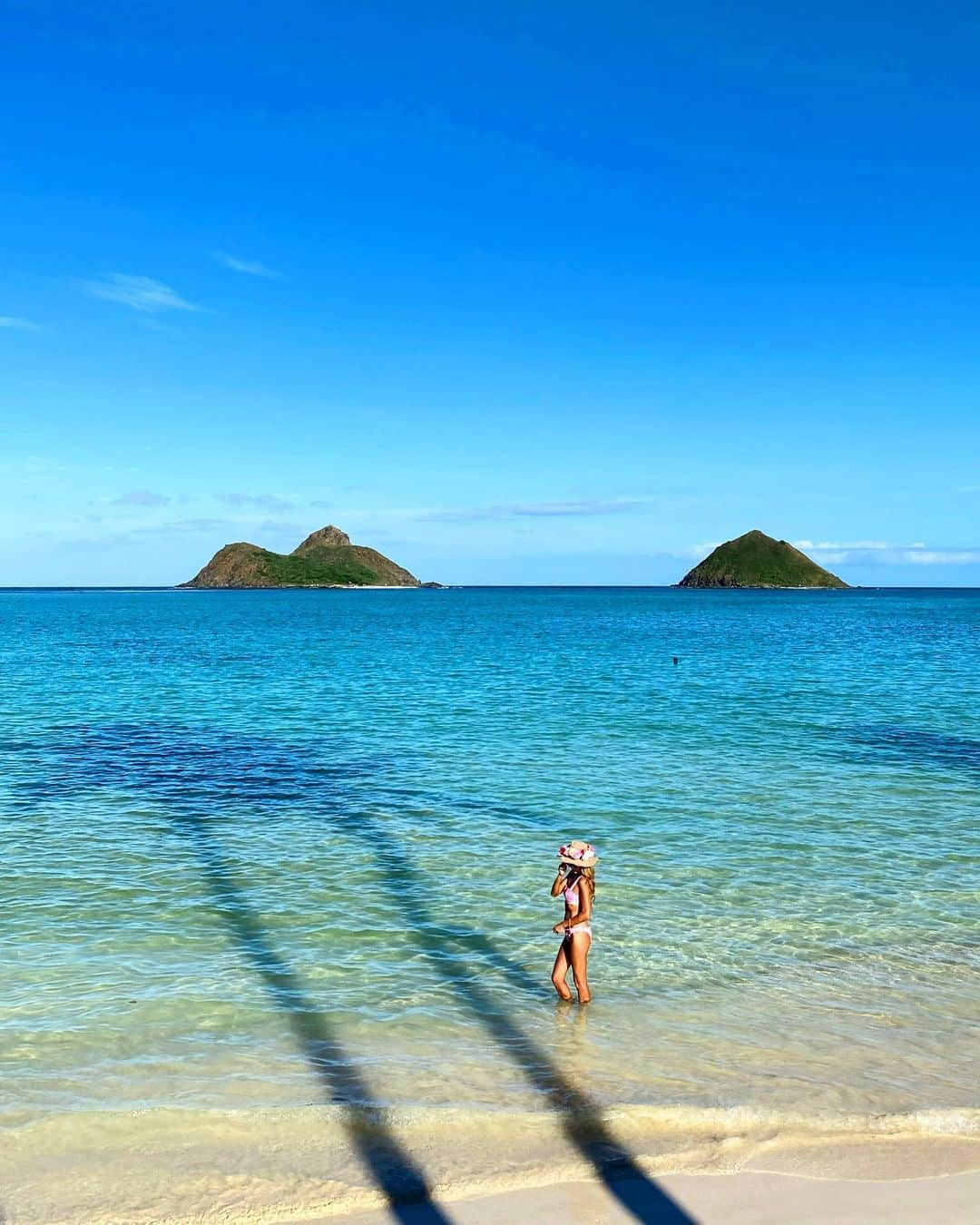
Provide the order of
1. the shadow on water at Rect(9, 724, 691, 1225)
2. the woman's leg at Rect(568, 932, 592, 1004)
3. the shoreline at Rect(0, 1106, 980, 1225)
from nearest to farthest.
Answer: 1. the shoreline at Rect(0, 1106, 980, 1225)
2. the shadow on water at Rect(9, 724, 691, 1225)
3. the woman's leg at Rect(568, 932, 592, 1004)

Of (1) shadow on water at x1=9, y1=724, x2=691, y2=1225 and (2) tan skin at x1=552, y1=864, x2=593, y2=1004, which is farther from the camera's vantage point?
(2) tan skin at x1=552, y1=864, x2=593, y2=1004

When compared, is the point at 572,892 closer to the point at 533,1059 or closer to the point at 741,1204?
the point at 533,1059

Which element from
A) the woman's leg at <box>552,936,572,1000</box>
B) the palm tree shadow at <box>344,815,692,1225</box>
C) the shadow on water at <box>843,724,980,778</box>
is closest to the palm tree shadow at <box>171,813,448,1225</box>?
the palm tree shadow at <box>344,815,692,1225</box>

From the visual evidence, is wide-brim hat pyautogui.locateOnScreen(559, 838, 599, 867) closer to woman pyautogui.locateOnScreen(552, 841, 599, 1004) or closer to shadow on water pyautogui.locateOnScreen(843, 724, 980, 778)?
woman pyautogui.locateOnScreen(552, 841, 599, 1004)

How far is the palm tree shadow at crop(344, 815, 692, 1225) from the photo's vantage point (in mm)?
8570

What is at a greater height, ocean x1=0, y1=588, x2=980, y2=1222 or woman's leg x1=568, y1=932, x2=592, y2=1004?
woman's leg x1=568, y1=932, x2=592, y2=1004

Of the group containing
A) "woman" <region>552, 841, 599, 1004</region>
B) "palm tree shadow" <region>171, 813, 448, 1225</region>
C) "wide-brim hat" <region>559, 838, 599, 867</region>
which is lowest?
"palm tree shadow" <region>171, 813, 448, 1225</region>

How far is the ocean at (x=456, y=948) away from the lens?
9.86 metres

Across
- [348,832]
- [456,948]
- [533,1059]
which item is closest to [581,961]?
[533,1059]

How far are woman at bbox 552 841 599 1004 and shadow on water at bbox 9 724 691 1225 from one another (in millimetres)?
659

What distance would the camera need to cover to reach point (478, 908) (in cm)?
1728

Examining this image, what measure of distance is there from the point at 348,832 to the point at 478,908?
6.11m

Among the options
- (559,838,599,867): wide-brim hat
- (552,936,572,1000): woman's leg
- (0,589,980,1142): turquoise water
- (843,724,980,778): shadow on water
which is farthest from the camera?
(843,724,980,778): shadow on water

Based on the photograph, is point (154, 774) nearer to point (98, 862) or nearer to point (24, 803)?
point (24, 803)
